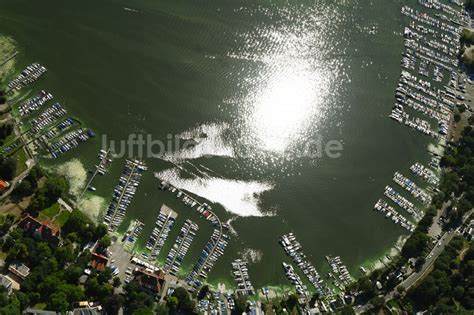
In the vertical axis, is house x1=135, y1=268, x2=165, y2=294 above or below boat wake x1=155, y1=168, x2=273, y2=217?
below

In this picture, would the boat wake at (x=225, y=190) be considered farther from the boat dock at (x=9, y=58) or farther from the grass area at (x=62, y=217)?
the boat dock at (x=9, y=58)

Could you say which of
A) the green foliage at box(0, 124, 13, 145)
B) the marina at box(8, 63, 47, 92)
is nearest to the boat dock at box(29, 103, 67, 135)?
the green foliage at box(0, 124, 13, 145)

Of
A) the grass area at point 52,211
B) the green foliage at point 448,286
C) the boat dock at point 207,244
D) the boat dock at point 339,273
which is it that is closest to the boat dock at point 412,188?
the green foliage at point 448,286

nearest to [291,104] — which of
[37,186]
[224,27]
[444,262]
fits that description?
[224,27]

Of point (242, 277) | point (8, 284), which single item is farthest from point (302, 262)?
point (8, 284)

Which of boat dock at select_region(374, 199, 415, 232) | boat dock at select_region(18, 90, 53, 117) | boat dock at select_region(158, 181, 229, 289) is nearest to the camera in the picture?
boat dock at select_region(158, 181, 229, 289)

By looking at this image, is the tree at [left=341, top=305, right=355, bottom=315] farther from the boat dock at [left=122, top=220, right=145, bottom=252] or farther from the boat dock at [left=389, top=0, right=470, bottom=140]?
the boat dock at [left=389, top=0, right=470, bottom=140]
